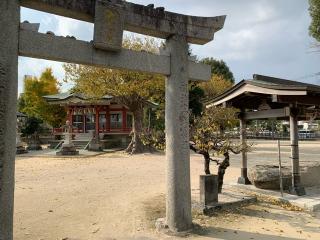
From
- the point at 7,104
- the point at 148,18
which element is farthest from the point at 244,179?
the point at 7,104

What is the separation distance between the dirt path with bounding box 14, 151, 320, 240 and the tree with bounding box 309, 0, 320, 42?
11.3m

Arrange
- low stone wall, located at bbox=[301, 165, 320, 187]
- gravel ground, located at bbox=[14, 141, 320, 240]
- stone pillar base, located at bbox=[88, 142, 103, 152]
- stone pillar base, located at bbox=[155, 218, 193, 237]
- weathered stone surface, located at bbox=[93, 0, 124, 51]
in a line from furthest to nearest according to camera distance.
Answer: stone pillar base, located at bbox=[88, 142, 103, 152] → low stone wall, located at bbox=[301, 165, 320, 187] → gravel ground, located at bbox=[14, 141, 320, 240] → stone pillar base, located at bbox=[155, 218, 193, 237] → weathered stone surface, located at bbox=[93, 0, 124, 51]

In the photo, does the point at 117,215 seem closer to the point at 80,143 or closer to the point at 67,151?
the point at 67,151

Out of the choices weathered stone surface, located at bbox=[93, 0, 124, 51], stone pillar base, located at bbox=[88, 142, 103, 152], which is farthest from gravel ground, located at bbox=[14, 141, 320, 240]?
stone pillar base, located at bbox=[88, 142, 103, 152]

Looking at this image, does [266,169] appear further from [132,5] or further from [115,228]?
[132,5]

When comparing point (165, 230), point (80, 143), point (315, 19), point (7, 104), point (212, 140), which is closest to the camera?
point (7, 104)

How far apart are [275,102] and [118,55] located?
22.0ft

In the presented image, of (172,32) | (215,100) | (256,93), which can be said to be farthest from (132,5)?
(215,100)

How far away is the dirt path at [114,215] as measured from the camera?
7.47 metres

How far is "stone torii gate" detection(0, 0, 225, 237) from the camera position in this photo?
5.52 m

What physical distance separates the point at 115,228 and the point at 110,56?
379cm

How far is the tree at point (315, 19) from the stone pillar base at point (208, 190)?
15.1 meters

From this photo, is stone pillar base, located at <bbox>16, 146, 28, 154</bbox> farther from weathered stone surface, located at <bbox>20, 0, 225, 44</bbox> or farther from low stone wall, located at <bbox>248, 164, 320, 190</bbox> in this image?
weathered stone surface, located at <bbox>20, 0, 225, 44</bbox>

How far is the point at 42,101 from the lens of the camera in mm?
42812
